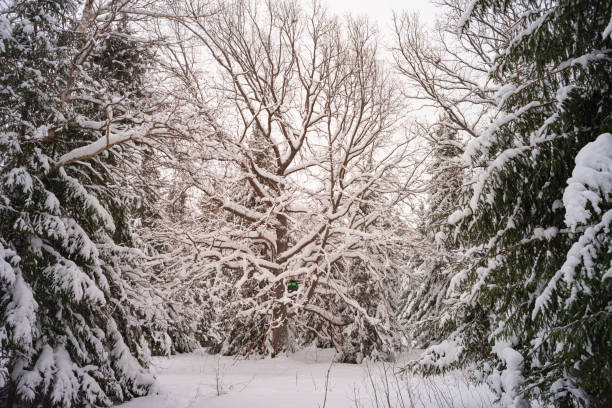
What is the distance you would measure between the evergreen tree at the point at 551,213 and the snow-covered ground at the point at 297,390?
1268mm

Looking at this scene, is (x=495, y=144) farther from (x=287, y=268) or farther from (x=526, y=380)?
(x=287, y=268)

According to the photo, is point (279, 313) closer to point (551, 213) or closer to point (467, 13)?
point (551, 213)

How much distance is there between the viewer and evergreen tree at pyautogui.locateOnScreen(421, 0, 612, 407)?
2.24 metres

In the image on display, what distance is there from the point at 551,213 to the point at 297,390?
5072mm

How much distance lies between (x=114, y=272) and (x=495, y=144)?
5.57 metres

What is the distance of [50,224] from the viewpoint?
180 inches

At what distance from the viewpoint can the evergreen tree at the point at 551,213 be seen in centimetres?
224

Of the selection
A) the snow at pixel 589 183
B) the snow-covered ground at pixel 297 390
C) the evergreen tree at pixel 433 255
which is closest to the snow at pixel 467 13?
the snow at pixel 589 183

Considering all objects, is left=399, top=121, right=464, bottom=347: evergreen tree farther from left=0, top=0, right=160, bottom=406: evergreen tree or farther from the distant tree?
left=0, top=0, right=160, bottom=406: evergreen tree

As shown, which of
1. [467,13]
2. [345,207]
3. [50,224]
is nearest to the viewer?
[467,13]

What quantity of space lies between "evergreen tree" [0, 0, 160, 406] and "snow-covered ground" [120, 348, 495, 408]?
1.28 meters

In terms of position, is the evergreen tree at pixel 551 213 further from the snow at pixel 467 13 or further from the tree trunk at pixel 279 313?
the tree trunk at pixel 279 313

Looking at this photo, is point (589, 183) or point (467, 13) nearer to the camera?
point (589, 183)

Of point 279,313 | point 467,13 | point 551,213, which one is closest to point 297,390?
point 279,313
